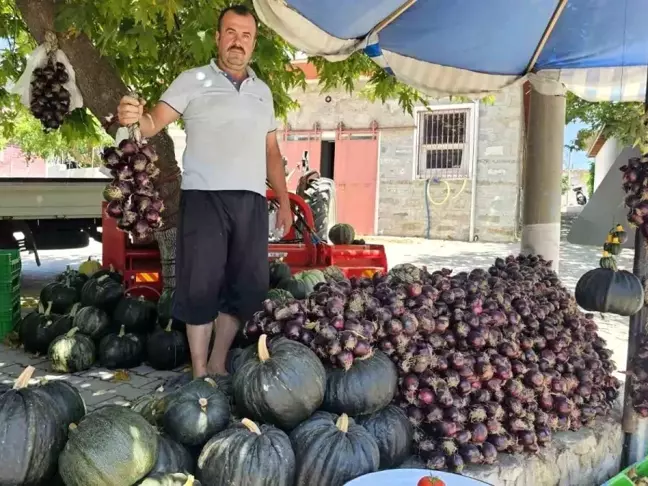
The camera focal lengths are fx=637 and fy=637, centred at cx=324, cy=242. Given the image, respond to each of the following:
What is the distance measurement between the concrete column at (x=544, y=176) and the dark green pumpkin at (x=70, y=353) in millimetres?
3952

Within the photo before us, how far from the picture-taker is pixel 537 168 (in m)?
5.88

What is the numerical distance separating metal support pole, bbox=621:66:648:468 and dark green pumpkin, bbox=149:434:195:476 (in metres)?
2.55

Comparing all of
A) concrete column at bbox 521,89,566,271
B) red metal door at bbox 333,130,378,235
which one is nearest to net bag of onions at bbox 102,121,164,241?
concrete column at bbox 521,89,566,271

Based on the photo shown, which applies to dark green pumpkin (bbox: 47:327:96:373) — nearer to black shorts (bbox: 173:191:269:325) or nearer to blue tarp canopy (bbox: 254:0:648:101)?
black shorts (bbox: 173:191:269:325)

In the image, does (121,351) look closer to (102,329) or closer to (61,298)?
(102,329)

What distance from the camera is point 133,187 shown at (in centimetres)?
317

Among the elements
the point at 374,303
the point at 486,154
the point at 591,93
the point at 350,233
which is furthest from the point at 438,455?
the point at 486,154

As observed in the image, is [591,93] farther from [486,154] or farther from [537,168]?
[486,154]

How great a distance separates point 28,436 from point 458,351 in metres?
Result: 1.92

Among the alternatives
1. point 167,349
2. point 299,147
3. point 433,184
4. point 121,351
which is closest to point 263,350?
point 167,349

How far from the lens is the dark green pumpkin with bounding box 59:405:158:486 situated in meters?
A: 2.07

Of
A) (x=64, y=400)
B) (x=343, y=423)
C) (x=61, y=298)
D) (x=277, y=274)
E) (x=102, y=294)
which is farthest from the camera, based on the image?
(x=61, y=298)

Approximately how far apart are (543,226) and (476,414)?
3.28 m

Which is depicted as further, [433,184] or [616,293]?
[433,184]
